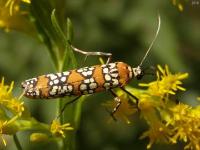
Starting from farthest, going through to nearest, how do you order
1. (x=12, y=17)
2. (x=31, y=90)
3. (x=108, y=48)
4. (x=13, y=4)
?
(x=108, y=48) < (x=12, y=17) < (x=13, y=4) < (x=31, y=90)

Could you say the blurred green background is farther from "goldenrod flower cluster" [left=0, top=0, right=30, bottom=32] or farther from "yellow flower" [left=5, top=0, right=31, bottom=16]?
"yellow flower" [left=5, top=0, right=31, bottom=16]

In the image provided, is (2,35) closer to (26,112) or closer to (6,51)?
(6,51)

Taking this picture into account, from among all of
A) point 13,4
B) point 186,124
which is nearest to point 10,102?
point 13,4

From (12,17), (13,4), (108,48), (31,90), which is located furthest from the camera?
(108,48)

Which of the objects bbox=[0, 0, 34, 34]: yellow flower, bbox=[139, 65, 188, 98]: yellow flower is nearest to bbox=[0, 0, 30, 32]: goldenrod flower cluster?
bbox=[0, 0, 34, 34]: yellow flower

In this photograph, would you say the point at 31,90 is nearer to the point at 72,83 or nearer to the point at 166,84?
the point at 72,83

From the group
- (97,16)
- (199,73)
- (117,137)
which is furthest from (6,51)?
(199,73)
